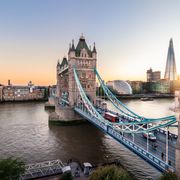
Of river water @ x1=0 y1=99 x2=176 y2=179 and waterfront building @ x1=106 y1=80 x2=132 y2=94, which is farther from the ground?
waterfront building @ x1=106 y1=80 x2=132 y2=94

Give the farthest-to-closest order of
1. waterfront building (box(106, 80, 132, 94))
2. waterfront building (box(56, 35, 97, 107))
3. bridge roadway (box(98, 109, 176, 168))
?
waterfront building (box(106, 80, 132, 94)) → waterfront building (box(56, 35, 97, 107)) → bridge roadway (box(98, 109, 176, 168))

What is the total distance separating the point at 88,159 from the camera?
18.8 meters

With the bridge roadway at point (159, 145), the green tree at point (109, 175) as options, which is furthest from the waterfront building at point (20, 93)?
the green tree at point (109, 175)

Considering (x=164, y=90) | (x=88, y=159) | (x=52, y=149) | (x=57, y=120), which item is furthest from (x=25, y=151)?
(x=164, y=90)

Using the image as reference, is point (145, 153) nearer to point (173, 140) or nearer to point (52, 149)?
point (173, 140)

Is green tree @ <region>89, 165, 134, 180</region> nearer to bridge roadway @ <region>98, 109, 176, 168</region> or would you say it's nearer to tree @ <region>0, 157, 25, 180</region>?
bridge roadway @ <region>98, 109, 176, 168</region>

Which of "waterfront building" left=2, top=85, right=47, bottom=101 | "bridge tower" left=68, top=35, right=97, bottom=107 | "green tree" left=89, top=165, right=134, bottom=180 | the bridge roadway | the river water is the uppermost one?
"bridge tower" left=68, top=35, right=97, bottom=107

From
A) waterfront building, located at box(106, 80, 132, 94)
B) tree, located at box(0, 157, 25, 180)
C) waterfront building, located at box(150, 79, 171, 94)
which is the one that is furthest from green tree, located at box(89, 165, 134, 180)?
waterfront building, located at box(150, 79, 171, 94)

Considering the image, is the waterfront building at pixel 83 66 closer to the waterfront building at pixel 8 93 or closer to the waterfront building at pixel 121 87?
the waterfront building at pixel 8 93

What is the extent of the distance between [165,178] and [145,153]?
11.8 ft

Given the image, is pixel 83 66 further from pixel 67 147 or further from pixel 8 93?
pixel 8 93

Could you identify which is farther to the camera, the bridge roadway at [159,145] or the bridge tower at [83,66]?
A: the bridge tower at [83,66]

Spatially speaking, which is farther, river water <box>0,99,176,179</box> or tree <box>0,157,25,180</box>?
river water <box>0,99,176,179</box>

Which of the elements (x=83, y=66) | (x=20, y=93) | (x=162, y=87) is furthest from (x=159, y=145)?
(x=162, y=87)
